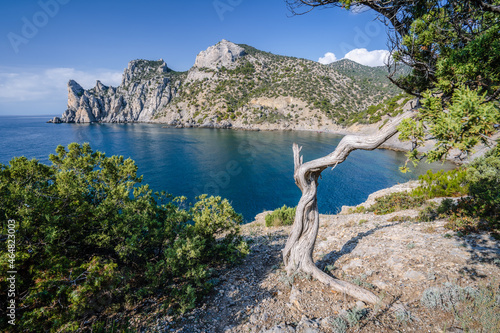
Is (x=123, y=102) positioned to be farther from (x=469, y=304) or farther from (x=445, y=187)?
(x=469, y=304)

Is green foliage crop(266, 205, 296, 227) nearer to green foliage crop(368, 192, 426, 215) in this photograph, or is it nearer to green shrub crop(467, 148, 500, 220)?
green foliage crop(368, 192, 426, 215)

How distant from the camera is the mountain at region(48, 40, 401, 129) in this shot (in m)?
101

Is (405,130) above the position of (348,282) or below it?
above

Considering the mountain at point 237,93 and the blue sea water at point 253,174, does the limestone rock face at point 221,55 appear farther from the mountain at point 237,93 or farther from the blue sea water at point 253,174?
the blue sea water at point 253,174

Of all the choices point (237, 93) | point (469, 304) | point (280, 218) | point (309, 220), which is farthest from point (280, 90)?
point (469, 304)

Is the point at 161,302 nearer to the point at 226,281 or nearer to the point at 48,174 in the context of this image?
the point at 226,281

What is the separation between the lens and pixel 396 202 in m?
14.0

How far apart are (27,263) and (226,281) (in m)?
5.44

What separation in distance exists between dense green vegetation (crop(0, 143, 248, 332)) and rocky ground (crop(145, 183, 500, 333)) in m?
0.79

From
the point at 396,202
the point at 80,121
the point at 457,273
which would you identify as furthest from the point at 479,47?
the point at 80,121

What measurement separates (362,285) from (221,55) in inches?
6460

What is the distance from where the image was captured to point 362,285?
20.0 feet

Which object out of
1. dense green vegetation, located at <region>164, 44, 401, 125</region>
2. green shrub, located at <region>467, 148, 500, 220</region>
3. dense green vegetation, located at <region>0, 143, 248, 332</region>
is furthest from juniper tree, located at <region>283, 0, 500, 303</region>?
dense green vegetation, located at <region>164, 44, 401, 125</region>

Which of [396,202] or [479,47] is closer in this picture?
[479,47]
